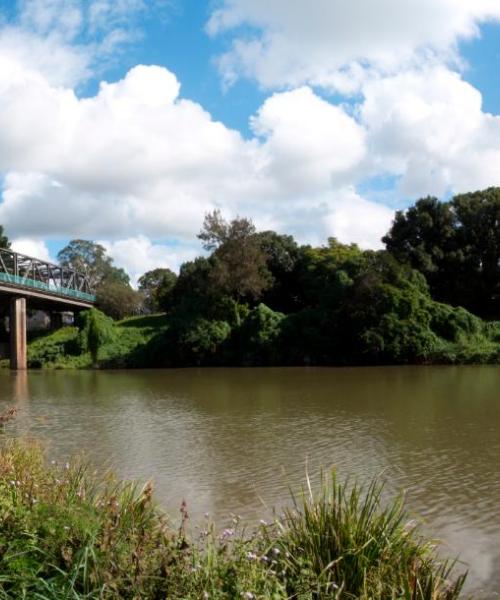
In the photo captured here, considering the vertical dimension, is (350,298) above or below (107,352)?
above

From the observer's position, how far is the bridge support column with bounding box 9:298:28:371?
49.1m

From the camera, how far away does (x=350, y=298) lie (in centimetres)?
4300

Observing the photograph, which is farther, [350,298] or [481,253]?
[481,253]

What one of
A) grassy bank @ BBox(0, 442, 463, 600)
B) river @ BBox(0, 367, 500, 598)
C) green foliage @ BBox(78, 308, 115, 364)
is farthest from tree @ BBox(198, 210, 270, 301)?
grassy bank @ BBox(0, 442, 463, 600)

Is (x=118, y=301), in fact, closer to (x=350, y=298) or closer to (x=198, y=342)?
(x=198, y=342)

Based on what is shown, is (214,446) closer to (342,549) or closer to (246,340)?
(342,549)

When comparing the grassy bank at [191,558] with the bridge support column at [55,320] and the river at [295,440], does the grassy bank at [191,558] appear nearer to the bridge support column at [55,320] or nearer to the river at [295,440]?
the river at [295,440]

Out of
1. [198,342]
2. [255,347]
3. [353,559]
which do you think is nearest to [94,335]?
[198,342]

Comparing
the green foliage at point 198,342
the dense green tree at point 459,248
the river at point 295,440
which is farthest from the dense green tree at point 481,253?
the river at point 295,440

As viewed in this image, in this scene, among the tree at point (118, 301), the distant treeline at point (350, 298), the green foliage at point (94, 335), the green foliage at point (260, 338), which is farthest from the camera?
the tree at point (118, 301)

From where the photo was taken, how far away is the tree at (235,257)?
48219mm

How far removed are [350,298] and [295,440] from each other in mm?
29125

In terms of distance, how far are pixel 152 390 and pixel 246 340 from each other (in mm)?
17857

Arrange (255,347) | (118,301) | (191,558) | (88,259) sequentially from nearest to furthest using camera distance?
(191,558) → (255,347) → (118,301) → (88,259)
